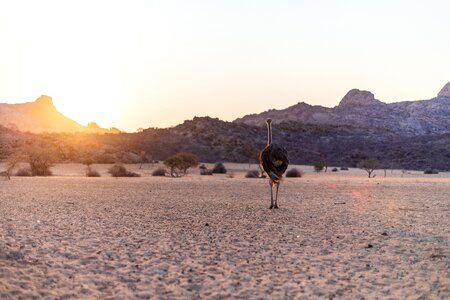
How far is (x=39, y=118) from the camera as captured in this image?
499ft

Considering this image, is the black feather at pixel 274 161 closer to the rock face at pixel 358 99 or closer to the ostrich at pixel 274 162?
the ostrich at pixel 274 162

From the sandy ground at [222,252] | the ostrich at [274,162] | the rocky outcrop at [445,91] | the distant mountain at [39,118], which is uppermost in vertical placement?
the rocky outcrop at [445,91]

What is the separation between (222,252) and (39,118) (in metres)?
151

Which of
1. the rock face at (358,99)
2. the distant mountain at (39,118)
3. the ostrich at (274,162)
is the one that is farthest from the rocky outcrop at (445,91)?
the ostrich at (274,162)

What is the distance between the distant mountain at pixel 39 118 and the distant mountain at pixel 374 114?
144 feet

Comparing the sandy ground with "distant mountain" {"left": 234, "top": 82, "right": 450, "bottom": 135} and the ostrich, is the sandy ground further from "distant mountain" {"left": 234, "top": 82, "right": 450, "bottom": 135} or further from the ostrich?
"distant mountain" {"left": 234, "top": 82, "right": 450, "bottom": 135}

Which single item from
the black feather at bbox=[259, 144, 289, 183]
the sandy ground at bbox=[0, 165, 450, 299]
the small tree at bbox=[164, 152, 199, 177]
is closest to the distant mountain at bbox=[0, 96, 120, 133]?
the small tree at bbox=[164, 152, 199, 177]

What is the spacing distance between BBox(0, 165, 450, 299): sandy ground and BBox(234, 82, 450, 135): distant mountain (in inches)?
3970

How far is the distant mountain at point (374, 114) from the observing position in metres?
118

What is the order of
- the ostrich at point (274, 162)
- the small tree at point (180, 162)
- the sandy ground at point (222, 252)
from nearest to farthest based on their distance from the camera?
the sandy ground at point (222, 252) → the ostrich at point (274, 162) → the small tree at point (180, 162)

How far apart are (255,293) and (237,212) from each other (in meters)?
9.11

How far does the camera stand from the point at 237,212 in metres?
16.3

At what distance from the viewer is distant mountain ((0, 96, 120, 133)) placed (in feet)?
456

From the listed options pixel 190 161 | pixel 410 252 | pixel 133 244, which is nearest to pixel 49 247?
pixel 133 244
